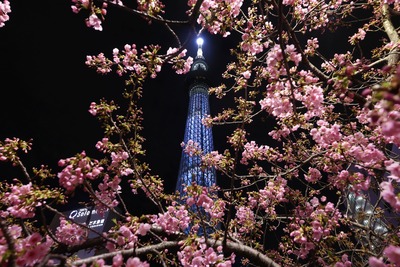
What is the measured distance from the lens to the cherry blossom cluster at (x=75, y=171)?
9.27 ft

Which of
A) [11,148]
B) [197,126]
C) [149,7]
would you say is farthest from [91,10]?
[197,126]

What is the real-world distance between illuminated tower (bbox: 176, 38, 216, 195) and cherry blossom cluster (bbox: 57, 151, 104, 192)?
92.6 feet

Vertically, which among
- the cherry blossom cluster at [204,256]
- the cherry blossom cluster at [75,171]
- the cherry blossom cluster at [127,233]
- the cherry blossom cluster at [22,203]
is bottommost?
the cherry blossom cluster at [204,256]

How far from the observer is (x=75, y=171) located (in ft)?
9.36

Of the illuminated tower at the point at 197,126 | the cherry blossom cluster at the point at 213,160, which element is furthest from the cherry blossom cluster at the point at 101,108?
the illuminated tower at the point at 197,126

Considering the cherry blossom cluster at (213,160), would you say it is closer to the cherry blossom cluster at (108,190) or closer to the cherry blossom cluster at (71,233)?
the cherry blossom cluster at (108,190)

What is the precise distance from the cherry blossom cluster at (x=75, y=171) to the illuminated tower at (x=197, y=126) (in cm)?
2823

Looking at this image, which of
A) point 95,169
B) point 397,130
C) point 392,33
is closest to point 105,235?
point 95,169

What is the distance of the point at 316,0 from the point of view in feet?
15.4

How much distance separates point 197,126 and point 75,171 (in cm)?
3659

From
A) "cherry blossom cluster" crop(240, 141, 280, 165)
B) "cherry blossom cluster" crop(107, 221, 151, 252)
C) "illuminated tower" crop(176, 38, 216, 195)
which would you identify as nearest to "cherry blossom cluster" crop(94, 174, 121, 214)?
"cherry blossom cluster" crop(107, 221, 151, 252)

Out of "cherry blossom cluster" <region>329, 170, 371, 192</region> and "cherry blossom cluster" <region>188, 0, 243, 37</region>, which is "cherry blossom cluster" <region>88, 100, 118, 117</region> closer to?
"cherry blossom cluster" <region>188, 0, 243, 37</region>

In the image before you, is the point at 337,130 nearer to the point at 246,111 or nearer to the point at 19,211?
the point at 246,111

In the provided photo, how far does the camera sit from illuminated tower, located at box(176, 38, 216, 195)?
1340 inches
